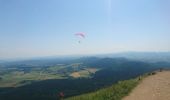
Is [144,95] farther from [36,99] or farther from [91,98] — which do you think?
[36,99]

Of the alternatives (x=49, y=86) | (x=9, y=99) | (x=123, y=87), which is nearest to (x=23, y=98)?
(x=9, y=99)

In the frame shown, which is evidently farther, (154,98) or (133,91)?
(133,91)

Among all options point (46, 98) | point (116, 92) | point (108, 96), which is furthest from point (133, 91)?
point (46, 98)

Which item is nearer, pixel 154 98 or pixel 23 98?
pixel 154 98

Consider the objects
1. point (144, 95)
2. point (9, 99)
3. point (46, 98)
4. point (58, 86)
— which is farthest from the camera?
point (58, 86)

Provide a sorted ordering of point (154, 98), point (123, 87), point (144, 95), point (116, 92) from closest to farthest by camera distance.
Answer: point (154, 98) → point (144, 95) → point (116, 92) → point (123, 87)

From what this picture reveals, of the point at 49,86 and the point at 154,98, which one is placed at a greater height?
the point at 154,98

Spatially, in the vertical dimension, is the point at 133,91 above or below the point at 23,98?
above

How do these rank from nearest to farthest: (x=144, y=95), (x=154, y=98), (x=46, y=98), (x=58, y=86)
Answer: (x=154, y=98), (x=144, y=95), (x=46, y=98), (x=58, y=86)

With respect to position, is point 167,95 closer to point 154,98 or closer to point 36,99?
point 154,98
